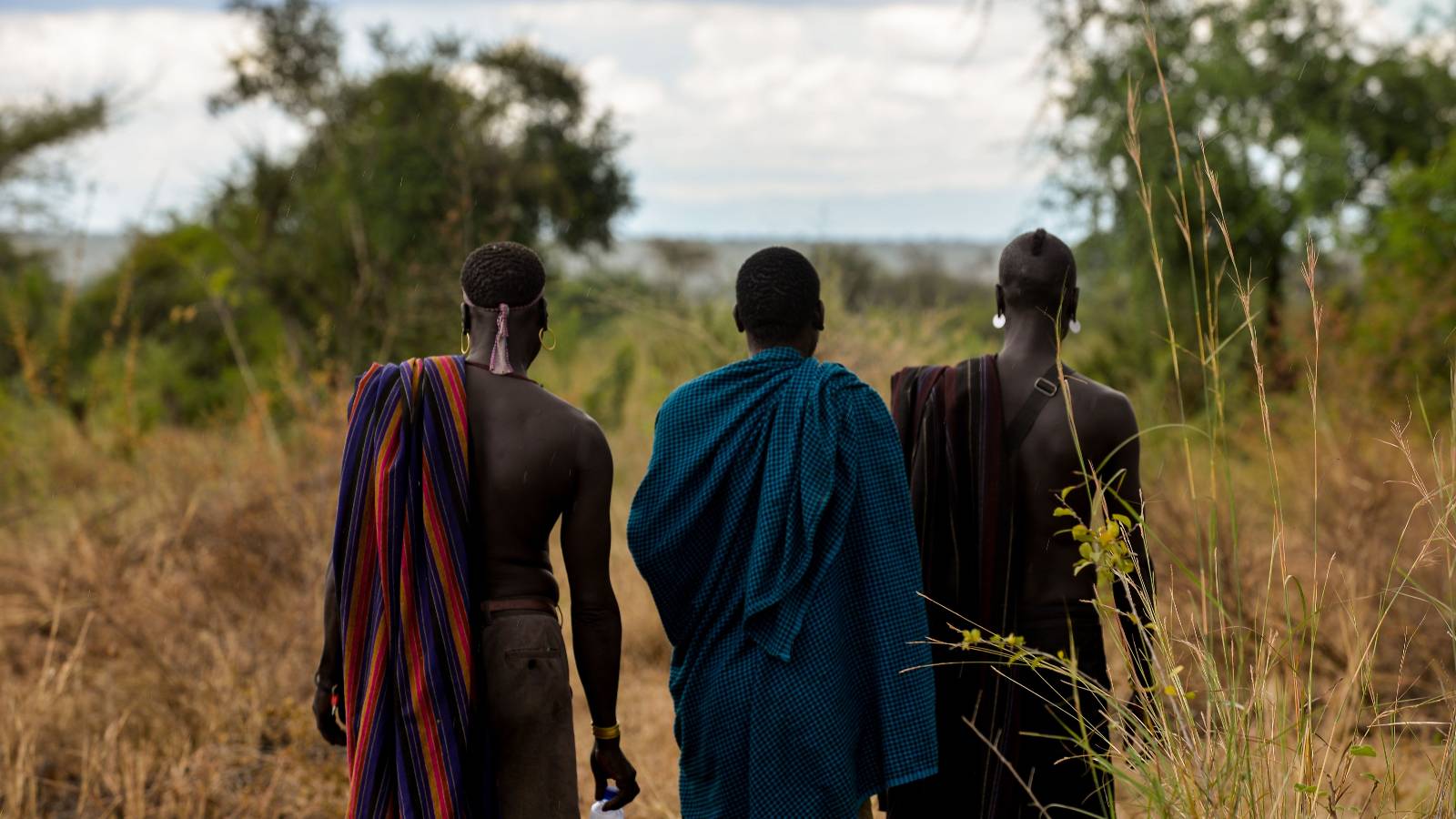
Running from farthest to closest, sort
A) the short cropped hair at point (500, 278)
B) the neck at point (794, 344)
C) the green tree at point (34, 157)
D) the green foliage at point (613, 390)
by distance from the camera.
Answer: the green tree at point (34, 157), the green foliage at point (613, 390), the neck at point (794, 344), the short cropped hair at point (500, 278)

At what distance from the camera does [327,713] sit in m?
3.08

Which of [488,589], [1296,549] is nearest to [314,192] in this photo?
[1296,549]

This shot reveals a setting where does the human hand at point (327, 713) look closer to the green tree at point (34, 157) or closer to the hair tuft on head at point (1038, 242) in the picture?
the hair tuft on head at point (1038, 242)

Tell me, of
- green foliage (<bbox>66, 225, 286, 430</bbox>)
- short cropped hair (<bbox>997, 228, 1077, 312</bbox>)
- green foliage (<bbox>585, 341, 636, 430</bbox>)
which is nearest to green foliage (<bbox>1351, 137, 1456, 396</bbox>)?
green foliage (<bbox>585, 341, 636, 430</bbox>)

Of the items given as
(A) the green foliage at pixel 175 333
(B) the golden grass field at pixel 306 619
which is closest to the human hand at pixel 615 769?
(B) the golden grass field at pixel 306 619

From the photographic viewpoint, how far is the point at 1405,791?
414cm

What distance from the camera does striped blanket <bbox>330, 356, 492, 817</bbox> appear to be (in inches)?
113

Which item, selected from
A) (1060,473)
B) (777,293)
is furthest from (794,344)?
(1060,473)

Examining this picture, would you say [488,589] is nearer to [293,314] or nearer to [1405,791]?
[1405,791]

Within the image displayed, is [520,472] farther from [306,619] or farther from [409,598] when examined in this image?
[306,619]

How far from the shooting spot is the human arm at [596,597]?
2910 millimetres

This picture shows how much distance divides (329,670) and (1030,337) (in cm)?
178

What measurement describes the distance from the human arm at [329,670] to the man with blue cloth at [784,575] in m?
0.68

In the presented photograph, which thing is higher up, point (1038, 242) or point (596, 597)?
point (1038, 242)
